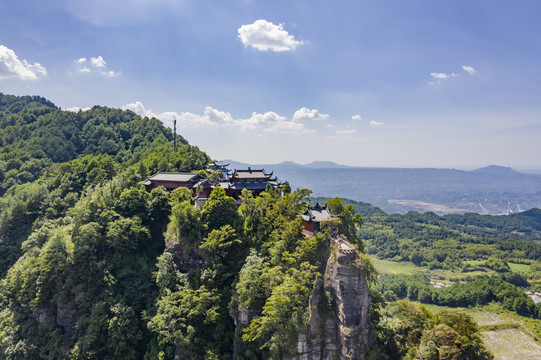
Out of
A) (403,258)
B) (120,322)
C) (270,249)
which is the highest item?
(270,249)

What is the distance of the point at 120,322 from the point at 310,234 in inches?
983

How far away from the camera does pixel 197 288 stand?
3766 centimetres

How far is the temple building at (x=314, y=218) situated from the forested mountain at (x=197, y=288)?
1.05 m

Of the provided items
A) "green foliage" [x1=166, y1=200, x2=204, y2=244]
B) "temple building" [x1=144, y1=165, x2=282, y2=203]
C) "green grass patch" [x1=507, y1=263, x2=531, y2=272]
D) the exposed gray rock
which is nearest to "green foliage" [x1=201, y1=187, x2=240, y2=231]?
"green foliage" [x1=166, y1=200, x2=204, y2=244]

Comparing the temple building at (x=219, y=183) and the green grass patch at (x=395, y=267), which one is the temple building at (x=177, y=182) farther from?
the green grass patch at (x=395, y=267)

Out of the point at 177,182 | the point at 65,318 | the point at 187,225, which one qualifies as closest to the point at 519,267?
the point at 177,182

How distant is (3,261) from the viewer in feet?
182

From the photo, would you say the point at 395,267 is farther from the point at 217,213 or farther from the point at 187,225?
the point at 187,225

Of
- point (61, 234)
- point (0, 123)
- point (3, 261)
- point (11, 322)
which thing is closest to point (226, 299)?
point (61, 234)

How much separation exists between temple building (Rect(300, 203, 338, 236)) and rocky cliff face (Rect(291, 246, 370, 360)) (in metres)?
5.18

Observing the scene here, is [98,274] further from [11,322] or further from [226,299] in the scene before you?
[226,299]

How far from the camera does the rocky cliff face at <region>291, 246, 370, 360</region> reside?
1140 inches

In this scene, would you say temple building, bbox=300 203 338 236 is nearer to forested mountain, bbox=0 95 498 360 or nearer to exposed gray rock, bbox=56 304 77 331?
forested mountain, bbox=0 95 498 360

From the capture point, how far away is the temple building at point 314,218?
35.3m
